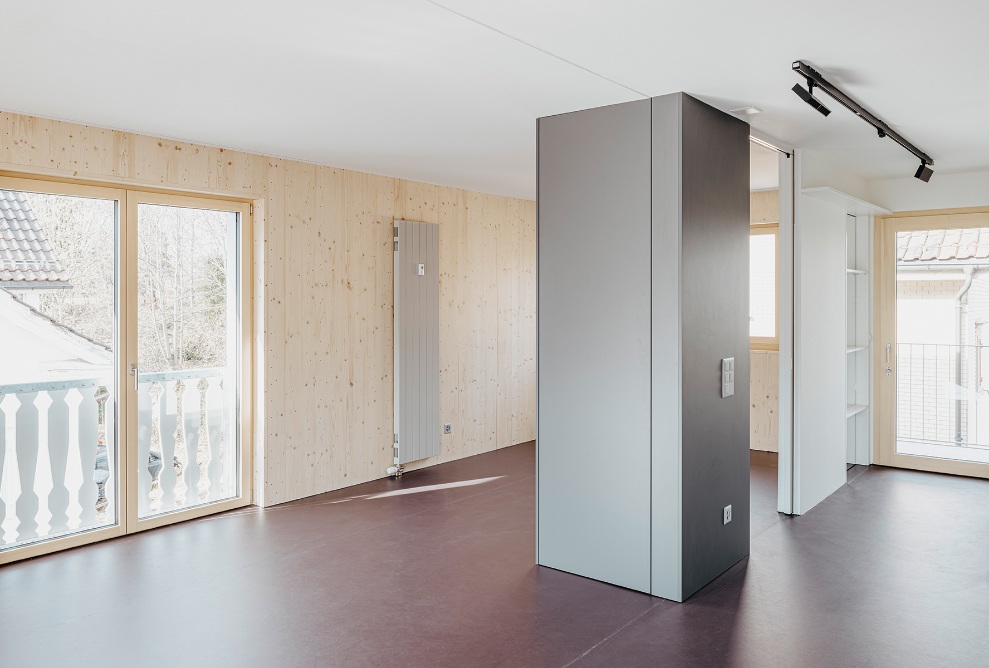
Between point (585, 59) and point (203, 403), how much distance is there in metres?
3.68

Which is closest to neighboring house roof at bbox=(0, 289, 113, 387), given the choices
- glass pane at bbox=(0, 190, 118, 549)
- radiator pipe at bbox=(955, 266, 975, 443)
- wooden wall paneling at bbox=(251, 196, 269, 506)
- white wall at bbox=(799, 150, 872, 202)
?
glass pane at bbox=(0, 190, 118, 549)

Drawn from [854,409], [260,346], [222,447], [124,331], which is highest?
[124,331]

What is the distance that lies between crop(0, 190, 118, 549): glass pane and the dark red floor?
0.33 meters

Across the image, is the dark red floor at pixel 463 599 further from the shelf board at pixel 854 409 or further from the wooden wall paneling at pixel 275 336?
the shelf board at pixel 854 409

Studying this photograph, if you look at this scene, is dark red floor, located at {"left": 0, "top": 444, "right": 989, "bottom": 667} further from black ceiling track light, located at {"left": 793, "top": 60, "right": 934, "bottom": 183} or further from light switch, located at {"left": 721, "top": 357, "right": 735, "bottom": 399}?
black ceiling track light, located at {"left": 793, "top": 60, "right": 934, "bottom": 183}

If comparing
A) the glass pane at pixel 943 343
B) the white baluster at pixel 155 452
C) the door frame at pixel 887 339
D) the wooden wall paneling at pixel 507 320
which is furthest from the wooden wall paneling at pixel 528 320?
the white baluster at pixel 155 452

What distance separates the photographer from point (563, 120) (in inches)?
158

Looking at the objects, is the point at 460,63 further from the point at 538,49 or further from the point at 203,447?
the point at 203,447

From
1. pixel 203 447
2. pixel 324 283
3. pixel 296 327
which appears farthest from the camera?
pixel 324 283

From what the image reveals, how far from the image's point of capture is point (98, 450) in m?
4.66

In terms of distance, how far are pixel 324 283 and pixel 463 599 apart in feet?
9.75

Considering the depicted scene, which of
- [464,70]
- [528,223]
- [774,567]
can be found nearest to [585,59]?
[464,70]

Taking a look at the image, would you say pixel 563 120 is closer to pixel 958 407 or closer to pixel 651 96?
pixel 651 96

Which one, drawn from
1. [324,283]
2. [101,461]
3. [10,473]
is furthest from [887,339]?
[10,473]
